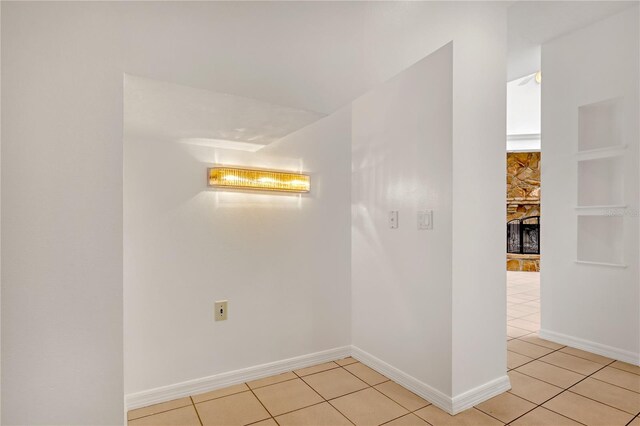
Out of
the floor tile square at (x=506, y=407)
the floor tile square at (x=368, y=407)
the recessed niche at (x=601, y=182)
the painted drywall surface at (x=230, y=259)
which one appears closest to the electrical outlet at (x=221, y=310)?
the painted drywall surface at (x=230, y=259)

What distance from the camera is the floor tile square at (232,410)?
1859 mm

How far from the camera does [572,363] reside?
2.59 meters

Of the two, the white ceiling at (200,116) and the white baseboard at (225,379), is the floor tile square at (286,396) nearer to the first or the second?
the white baseboard at (225,379)

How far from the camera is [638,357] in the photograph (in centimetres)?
254

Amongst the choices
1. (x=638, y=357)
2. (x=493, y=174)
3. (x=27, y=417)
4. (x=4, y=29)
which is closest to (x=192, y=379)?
(x=27, y=417)

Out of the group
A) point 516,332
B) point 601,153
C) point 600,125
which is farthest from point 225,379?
point 600,125

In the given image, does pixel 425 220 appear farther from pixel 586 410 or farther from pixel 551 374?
pixel 551 374

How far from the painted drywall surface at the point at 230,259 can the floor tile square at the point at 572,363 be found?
154 centimetres

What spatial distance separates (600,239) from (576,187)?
18.4 inches

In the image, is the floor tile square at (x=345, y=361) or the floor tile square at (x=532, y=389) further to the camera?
the floor tile square at (x=345, y=361)

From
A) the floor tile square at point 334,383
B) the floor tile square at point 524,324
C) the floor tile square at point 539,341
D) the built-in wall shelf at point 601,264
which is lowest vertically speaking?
the floor tile square at point 524,324

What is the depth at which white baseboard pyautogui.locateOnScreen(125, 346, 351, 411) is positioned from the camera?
1.99m

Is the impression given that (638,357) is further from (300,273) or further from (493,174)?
(300,273)

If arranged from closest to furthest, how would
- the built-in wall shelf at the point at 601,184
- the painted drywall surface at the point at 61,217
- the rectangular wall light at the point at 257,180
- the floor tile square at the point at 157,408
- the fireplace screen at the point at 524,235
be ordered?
the painted drywall surface at the point at 61,217, the floor tile square at the point at 157,408, the rectangular wall light at the point at 257,180, the built-in wall shelf at the point at 601,184, the fireplace screen at the point at 524,235
